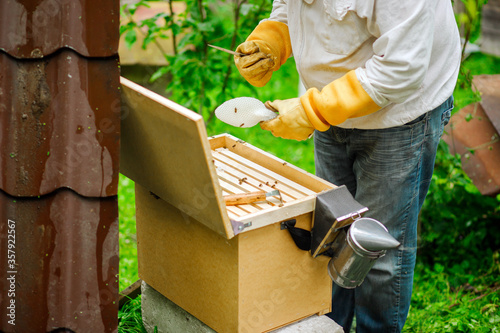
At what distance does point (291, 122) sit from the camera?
2047 millimetres

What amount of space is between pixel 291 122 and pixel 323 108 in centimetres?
14

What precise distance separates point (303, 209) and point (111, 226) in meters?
0.63

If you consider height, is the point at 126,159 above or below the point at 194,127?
below

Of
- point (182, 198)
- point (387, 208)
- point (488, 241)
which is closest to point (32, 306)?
point (182, 198)

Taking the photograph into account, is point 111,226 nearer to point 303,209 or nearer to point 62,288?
point 62,288

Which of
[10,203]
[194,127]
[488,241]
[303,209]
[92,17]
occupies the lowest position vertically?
[488,241]

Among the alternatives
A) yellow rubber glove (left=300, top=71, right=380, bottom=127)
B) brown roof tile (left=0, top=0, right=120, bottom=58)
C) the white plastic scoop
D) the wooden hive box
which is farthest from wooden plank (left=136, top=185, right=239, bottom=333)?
brown roof tile (left=0, top=0, right=120, bottom=58)

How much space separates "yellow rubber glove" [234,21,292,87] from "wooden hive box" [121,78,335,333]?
0.33m

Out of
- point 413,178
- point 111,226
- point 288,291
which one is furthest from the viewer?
point 413,178

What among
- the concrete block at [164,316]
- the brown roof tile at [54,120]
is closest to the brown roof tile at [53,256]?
the brown roof tile at [54,120]

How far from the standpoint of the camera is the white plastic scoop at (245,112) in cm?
213

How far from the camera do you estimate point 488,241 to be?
3.64 m

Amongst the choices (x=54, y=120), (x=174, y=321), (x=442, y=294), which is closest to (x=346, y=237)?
(x=174, y=321)

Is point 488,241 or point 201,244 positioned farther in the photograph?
point 488,241
